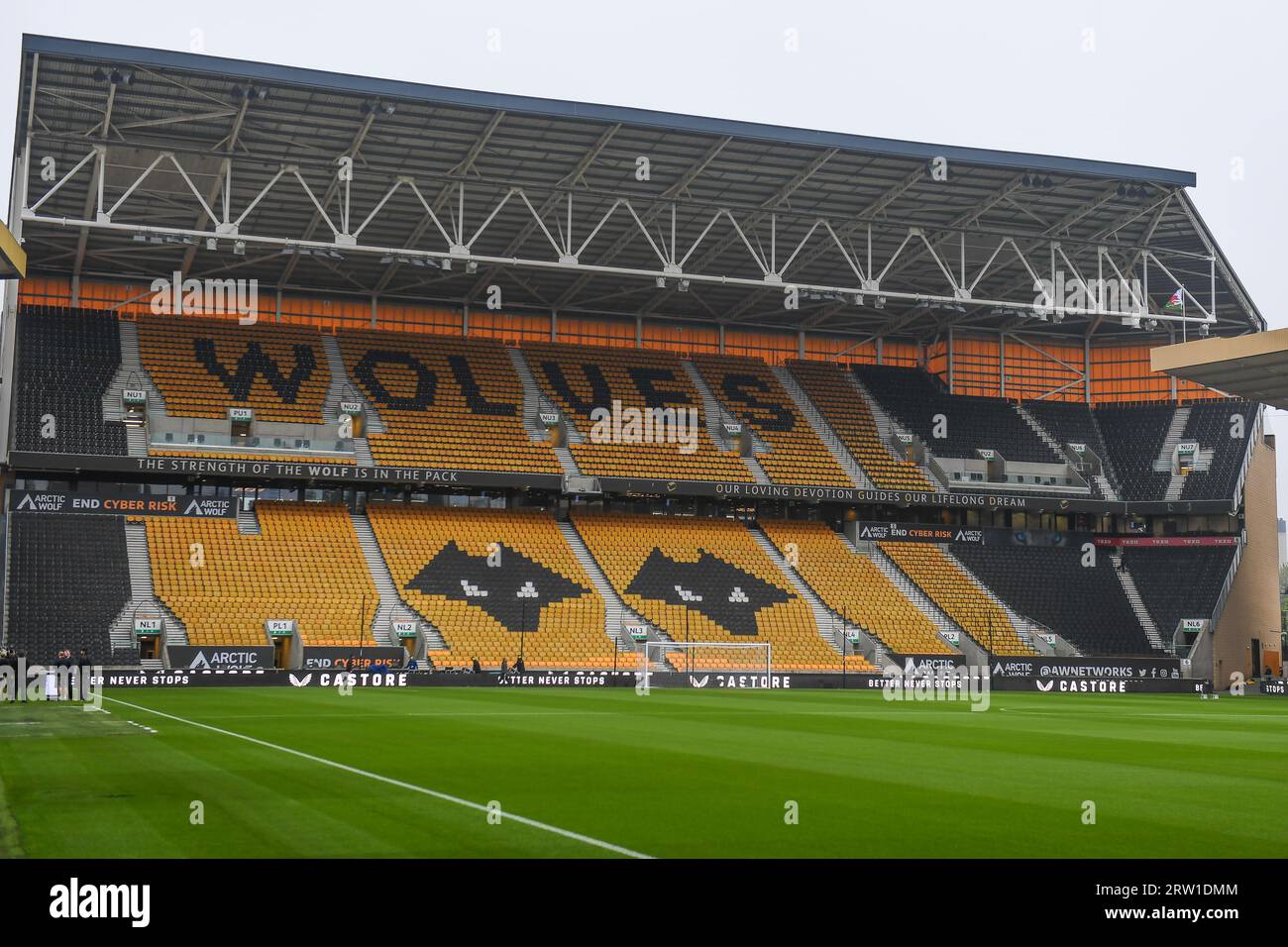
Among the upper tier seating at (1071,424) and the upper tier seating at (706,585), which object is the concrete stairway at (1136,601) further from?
the upper tier seating at (706,585)

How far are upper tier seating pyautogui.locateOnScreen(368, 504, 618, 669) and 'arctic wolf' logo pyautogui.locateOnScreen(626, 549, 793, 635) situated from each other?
2.65 meters

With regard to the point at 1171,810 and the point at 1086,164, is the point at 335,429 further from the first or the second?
the point at 1171,810

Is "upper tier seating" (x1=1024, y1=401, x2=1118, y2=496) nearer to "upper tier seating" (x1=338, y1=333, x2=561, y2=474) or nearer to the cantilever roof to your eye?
the cantilever roof

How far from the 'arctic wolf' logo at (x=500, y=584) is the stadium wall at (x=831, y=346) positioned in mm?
13366

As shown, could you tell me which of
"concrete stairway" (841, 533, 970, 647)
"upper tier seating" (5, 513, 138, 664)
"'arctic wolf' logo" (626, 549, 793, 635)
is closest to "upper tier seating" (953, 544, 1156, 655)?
"concrete stairway" (841, 533, 970, 647)

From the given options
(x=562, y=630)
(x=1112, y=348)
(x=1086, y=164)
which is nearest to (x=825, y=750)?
(x=562, y=630)

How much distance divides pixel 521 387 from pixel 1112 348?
29.8 meters

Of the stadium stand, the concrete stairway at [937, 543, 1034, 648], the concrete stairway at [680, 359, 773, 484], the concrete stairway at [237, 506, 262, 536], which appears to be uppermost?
the concrete stairway at [680, 359, 773, 484]

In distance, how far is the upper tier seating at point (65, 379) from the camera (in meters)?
51.0

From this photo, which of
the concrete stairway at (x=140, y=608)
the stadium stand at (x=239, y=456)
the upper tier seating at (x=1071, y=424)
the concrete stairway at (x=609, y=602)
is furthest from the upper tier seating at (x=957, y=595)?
the concrete stairway at (x=140, y=608)

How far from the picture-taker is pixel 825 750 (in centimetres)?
1850

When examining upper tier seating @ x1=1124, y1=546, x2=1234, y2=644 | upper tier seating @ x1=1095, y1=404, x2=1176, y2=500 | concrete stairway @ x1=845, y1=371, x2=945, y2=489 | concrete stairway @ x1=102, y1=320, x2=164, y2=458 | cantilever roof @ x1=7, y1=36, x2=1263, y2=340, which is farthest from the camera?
upper tier seating @ x1=1095, y1=404, x2=1176, y2=500

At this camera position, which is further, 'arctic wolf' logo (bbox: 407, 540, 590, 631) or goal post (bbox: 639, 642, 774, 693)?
'arctic wolf' logo (bbox: 407, 540, 590, 631)

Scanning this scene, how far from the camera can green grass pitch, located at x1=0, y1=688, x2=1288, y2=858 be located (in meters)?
9.97
